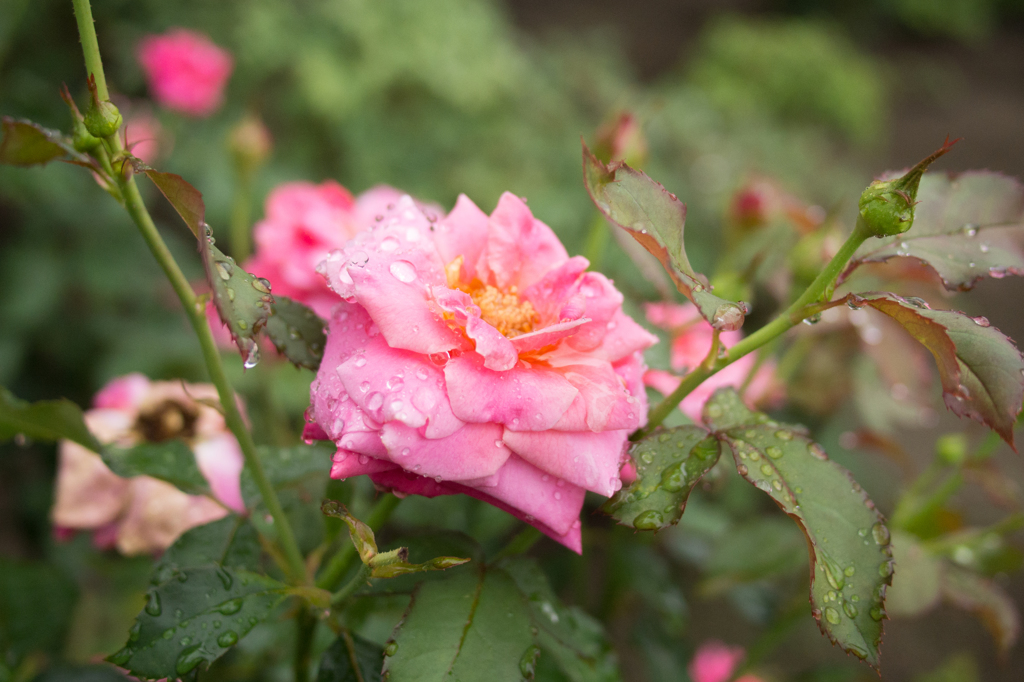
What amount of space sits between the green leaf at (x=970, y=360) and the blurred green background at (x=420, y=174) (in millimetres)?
166

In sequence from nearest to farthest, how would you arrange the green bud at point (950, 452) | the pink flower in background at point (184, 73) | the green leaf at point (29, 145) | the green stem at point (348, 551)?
the green leaf at point (29, 145)
the green stem at point (348, 551)
the green bud at point (950, 452)
the pink flower in background at point (184, 73)

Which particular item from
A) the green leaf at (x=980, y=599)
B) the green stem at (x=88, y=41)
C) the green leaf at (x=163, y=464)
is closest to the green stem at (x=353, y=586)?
the green leaf at (x=163, y=464)

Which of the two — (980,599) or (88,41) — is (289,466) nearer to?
(88,41)

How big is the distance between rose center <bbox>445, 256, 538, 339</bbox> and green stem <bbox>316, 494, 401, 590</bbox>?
0.10 metres

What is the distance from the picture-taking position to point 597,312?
33cm

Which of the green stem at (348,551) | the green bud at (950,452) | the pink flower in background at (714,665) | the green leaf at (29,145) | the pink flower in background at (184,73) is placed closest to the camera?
the green leaf at (29,145)

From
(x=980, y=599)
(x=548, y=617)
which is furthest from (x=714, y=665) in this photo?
(x=548, y=617)

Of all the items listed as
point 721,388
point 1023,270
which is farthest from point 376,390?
point 1023,270

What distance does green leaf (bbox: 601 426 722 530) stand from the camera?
0.30 meters

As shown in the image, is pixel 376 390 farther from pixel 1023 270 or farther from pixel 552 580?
pixel 552 580

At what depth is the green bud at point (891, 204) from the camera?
0.30 m

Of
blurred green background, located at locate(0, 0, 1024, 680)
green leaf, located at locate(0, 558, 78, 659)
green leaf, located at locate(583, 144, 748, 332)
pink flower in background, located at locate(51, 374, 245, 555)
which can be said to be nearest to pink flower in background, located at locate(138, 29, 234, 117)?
blurred green background, located at locate(0, 0, 1024, 680)

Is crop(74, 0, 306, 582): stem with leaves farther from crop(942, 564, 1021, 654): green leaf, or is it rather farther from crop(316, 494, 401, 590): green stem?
crop(942, 564, 1021, 654): green leaf

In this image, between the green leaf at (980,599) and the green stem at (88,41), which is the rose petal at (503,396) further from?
the green leaf at (980,599)
